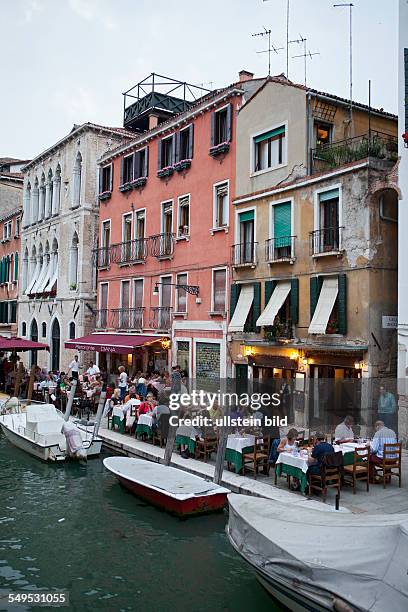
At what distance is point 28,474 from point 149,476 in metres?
3.83

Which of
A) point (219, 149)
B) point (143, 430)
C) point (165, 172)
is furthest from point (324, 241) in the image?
point (165, 172)

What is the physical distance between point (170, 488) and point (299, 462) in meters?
2.40

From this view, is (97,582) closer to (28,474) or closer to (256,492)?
(256,492)

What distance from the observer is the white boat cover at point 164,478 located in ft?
35.3

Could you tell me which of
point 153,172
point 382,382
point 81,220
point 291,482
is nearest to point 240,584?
point 291,482

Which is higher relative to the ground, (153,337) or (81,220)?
(81,220)

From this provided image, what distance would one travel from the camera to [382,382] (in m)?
14.3

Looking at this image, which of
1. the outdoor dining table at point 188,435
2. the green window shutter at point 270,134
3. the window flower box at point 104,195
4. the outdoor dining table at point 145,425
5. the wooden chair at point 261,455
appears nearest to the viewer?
the wooden chair at point 261,455

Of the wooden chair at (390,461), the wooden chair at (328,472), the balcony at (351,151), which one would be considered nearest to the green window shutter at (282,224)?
the balcony at (351,151)

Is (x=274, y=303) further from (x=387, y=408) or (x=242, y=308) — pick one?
(x=387, y=408)

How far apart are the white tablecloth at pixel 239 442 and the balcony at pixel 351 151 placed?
821 cm

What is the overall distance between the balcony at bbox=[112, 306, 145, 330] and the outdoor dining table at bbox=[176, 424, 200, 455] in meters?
11.4

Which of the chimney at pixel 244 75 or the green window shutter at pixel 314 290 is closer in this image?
the green window shutter at pixel 314 290

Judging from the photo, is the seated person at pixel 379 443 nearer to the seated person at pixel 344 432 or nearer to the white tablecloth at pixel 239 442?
the seated person at pixel 344 432
